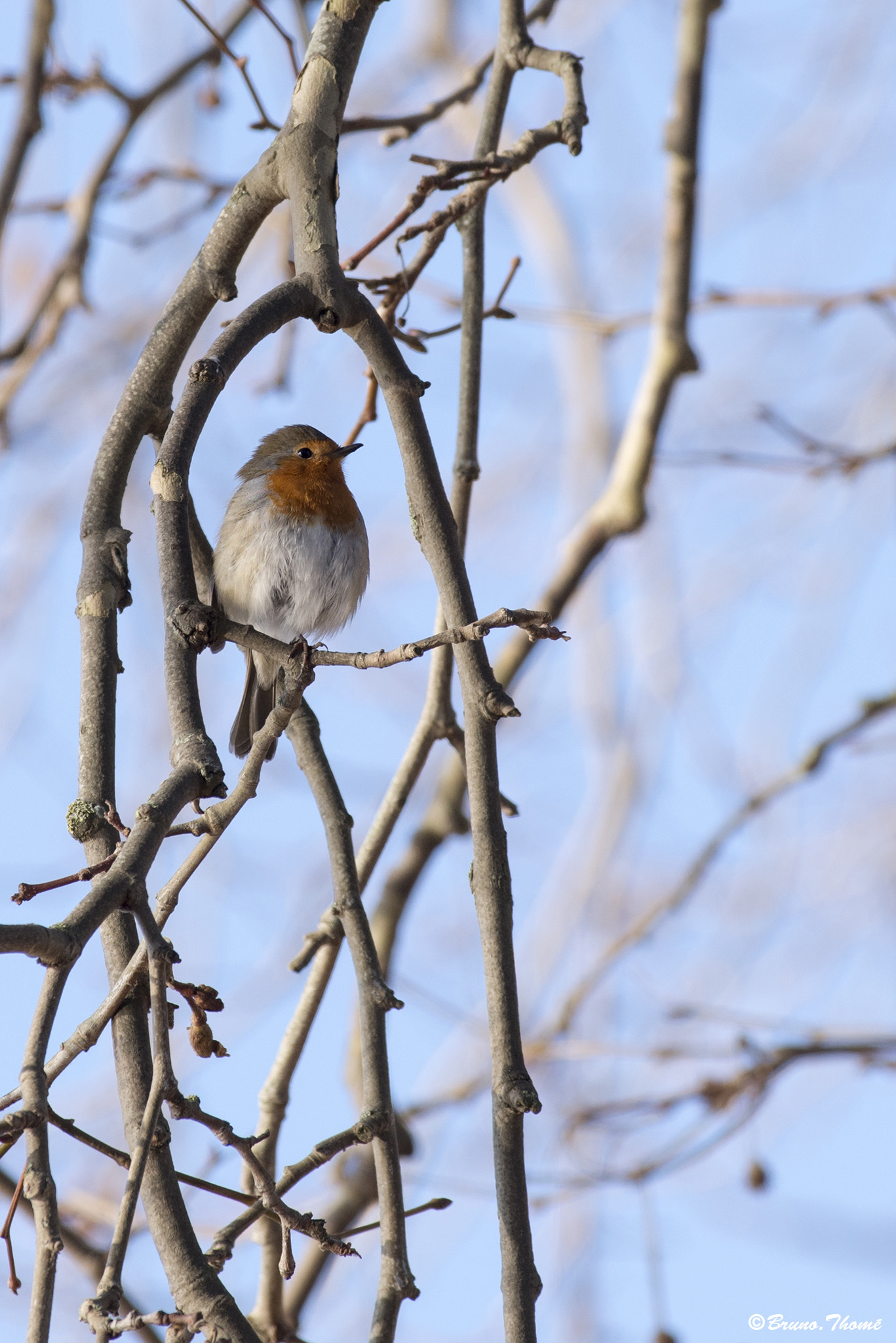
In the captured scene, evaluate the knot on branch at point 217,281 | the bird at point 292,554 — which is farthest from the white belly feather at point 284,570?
the knot on branch at point 217,281

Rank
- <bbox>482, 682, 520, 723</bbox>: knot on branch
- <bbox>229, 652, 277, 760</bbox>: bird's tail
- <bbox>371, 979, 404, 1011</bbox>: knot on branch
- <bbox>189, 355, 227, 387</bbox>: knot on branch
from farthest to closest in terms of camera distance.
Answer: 1. <bbox>229, 652, 277, 760</bbox>: bird's tail
2. <bbox>371, 979, 404, 1011</bbox>: knot on branch
3. <bbox>482, 682, 520, 723</bbox>: knot on branch
4. <bbox>189, 355, 227, 387</bbox>: knot on branch

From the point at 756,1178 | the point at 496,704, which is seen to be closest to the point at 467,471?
the point at 496,704

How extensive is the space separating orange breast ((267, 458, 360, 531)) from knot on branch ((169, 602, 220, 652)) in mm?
1993

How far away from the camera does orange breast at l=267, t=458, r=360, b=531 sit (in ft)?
A: 13.0

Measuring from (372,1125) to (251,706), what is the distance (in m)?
2.22

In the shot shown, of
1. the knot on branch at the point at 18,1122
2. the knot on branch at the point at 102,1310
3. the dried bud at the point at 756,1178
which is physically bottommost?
the knot on branch at the point at 102,1310

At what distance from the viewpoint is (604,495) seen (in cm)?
429

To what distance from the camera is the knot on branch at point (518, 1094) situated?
1985 mm

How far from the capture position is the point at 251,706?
14.2 ft

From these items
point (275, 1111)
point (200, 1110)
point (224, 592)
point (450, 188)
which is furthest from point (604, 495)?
point (200, 1110)

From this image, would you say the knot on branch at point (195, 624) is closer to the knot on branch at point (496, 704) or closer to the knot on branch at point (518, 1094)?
the knot on branch at point (496, 704)

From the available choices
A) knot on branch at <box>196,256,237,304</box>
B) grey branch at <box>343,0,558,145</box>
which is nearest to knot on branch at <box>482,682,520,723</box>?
knot on branch at <box>196,256,237,304</box>

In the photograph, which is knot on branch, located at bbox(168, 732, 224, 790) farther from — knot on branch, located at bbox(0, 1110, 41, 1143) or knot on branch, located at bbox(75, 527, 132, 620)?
knot on branch, located at bbox(0, 1110, 41, 1143)

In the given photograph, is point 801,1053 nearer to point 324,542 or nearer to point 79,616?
point 324,542
